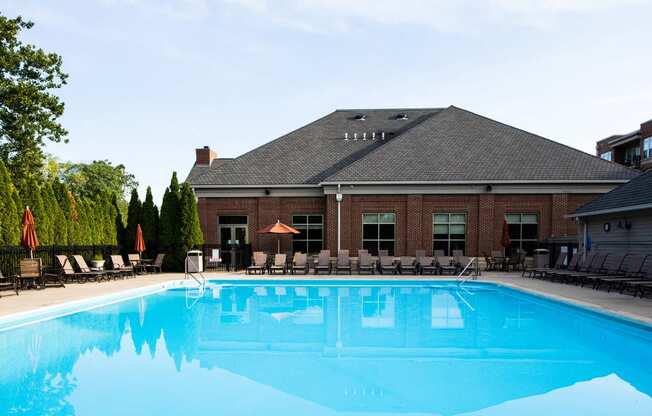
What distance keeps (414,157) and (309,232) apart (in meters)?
6.59

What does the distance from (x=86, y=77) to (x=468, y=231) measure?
18.1 meters

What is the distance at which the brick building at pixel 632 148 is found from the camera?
40.7 m

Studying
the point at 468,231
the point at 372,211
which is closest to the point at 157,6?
the point at 372,211

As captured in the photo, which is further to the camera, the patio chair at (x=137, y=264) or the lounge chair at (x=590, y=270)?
the patio chair at (x=137, y=264)

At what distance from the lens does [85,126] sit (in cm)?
2692

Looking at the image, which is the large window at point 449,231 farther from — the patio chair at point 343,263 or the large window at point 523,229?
the patio chair at point 343,263

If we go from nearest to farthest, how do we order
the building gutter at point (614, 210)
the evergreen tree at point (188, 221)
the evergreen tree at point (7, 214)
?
the building gutter at point (614, 210), the evergreen tree at point (7, 214), the evergreen tree at point (188, 221)

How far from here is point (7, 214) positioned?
15211 millimetres

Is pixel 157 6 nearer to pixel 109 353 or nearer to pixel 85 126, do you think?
pixel 109 353

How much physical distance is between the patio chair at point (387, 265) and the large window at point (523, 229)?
21.3ft

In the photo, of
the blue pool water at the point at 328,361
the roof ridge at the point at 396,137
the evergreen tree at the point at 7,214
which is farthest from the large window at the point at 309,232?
the evergreen tree at the point at 7,214

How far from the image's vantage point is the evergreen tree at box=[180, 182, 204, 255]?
21.5 metres

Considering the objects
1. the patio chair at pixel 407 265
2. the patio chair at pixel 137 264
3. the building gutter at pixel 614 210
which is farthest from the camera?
the patio chair at pixel 137 264

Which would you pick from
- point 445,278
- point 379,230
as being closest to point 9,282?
point 445,278
